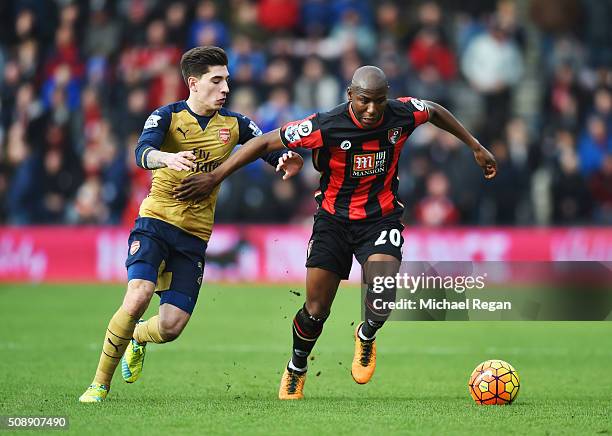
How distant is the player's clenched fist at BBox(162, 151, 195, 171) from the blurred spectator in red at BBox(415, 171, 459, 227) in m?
11.2

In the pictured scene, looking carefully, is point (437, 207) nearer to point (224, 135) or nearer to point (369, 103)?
point (224, 135)

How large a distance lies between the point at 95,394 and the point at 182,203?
59.9 inches

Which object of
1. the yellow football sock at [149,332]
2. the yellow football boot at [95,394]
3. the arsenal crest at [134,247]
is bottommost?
the yellow football boot at [95,394]

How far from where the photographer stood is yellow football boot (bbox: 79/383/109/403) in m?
8.17

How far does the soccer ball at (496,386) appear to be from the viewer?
8203mm

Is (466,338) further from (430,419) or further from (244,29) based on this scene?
(244,29)

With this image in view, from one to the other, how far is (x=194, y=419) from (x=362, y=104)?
247 centimetres

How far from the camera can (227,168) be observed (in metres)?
8.20

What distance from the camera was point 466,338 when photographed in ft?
44.2

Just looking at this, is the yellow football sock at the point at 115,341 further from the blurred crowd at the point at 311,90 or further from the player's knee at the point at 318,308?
the blurred crowd at the point at 311,90

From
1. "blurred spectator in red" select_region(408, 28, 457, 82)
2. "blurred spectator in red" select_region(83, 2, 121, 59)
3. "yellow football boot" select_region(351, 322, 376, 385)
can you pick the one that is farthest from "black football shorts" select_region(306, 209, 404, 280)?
"blurred spectator in red" select_region(83, 2, 121, 59)

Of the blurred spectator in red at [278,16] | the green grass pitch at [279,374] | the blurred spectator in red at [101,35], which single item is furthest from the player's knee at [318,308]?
the blurred spectator in red at [101,35]

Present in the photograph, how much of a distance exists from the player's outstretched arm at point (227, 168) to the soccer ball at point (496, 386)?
2.17m

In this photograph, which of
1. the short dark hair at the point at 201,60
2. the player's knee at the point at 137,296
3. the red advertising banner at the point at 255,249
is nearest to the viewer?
the player's knee at the point at 137,296
